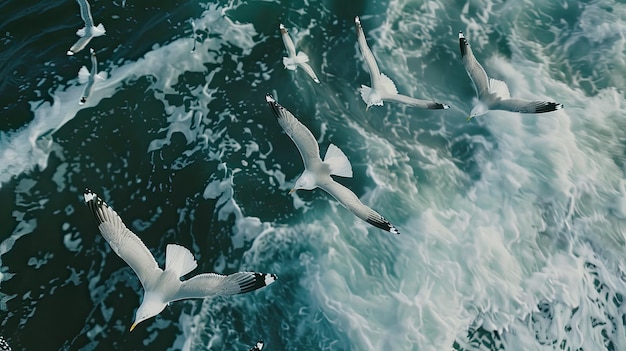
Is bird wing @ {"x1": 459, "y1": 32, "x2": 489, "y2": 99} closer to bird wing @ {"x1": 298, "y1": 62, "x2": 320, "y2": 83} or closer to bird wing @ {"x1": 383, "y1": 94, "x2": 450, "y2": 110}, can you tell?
bird wing @ {"x1": 383, "y1": 94, "x2": 450, "y2": 110}

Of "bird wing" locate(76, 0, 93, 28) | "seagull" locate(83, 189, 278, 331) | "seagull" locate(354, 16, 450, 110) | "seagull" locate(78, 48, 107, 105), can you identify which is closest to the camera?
"seagull" locate(83, 189, 278, 331)

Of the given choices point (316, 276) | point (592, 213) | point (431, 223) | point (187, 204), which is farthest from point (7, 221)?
point (592, 213)

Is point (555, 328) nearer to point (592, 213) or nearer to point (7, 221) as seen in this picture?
point (592, 213)

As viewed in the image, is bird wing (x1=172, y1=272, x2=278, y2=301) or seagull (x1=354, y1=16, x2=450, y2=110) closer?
bird wing (x1=172, y1=272, x2=278, y2=301)

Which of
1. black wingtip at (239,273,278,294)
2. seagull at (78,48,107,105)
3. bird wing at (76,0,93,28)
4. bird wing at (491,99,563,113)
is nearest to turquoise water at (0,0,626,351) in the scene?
seagull at (78,48,107,105)

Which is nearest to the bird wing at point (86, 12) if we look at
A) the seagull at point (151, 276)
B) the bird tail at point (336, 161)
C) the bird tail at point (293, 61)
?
the bird tail at point (293, 61)

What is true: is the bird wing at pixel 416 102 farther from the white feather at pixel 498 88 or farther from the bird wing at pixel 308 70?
the bird wing at pixel 308 70

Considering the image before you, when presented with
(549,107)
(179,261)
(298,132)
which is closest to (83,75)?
(298,132)
